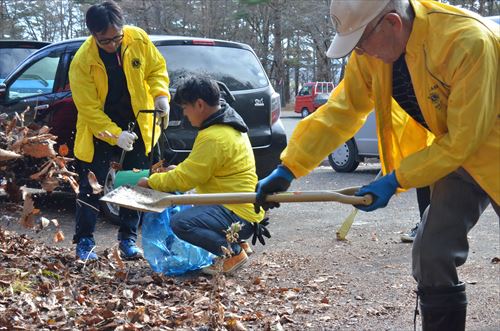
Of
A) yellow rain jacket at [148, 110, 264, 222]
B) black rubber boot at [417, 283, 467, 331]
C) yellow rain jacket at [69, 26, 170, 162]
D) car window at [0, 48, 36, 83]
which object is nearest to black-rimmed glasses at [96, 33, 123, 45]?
yellow rain jacket at [69, 26, 170, 162]

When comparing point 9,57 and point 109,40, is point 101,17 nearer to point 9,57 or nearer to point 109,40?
point 109,40

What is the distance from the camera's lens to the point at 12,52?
1041 cm

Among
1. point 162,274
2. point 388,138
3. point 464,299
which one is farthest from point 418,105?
point 162,274

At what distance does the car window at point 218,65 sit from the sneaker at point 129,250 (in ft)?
5.94

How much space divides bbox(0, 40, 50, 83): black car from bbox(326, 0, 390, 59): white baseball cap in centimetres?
800

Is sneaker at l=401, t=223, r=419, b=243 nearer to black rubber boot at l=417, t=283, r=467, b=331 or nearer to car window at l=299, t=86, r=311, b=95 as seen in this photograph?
black rubber boot at l=417, t=283, r=467, b=331

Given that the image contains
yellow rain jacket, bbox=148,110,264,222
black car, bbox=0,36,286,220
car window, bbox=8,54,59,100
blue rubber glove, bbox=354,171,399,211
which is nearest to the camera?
blue rubber glove, bbox=354,171,399,211

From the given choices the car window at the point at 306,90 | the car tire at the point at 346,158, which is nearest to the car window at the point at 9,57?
the car tire at the point at 346,158

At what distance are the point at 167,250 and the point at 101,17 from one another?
1.68 meters

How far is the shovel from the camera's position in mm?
3246

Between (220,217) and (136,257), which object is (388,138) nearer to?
(220,217)

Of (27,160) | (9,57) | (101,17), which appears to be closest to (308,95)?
A: (9,57)

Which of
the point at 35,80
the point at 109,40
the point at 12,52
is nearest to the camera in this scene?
the point at 109,40

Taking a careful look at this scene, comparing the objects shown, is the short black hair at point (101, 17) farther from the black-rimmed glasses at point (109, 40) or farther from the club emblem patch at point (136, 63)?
the club emblem patch at point (136, 63)
